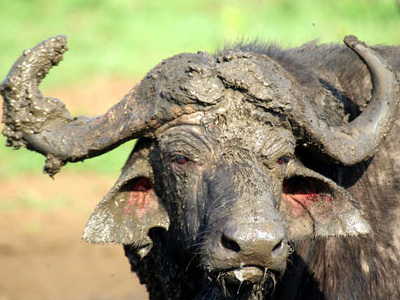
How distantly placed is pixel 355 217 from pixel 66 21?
602 inches

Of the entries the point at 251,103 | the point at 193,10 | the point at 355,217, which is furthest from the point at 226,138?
the point at 193,10

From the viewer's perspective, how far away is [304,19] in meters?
18.3

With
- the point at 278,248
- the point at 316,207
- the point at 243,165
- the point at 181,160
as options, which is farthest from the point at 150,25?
the point at 278,248

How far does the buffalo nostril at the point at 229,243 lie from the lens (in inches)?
173

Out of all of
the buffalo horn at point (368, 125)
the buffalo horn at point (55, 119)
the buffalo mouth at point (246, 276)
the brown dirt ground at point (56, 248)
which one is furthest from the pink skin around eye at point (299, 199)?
the brown dirt ground at point (56, 248)

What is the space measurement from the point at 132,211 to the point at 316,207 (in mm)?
1144

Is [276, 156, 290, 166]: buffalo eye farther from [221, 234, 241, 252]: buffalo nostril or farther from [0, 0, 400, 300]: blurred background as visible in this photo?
[0, 0, 400, 300]: blurred background

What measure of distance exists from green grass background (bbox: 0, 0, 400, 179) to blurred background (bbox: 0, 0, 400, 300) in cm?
3

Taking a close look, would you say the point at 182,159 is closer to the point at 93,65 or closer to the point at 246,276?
the point at 246,276

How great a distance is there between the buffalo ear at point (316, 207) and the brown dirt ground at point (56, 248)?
12.4 ft

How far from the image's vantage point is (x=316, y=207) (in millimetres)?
5305

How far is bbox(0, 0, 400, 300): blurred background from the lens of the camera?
9328mm

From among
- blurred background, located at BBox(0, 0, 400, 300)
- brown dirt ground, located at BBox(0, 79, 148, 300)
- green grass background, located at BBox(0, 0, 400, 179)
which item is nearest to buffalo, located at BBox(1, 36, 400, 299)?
blurred background, located at BBox(0, 0, 400, 300)

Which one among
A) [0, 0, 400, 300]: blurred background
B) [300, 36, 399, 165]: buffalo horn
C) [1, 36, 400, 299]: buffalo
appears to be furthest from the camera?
[0, 0, 400, 300]: blurred background
